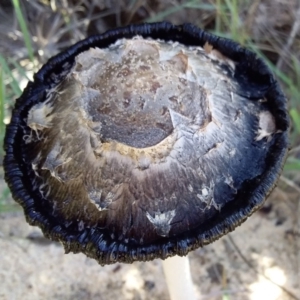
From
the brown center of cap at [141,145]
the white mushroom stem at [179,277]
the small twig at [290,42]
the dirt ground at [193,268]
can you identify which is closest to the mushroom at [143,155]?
the brown center of cap at [141,145]

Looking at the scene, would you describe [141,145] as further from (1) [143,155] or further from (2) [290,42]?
(2) [290,42]

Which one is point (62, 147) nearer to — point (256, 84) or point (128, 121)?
point (128, 121)

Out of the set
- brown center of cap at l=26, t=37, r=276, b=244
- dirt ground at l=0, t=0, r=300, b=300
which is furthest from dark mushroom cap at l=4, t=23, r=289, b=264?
dirt ground at l=0, t=0, r=300, b=300

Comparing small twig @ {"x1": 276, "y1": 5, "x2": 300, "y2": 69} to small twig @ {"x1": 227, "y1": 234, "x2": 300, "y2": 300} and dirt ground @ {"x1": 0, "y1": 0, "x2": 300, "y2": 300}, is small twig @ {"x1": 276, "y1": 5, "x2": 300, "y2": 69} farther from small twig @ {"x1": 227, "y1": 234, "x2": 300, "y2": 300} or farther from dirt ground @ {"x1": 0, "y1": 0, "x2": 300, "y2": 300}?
small twig @ {"x1": 227, "y1": 234, "x2": 300, "y2": 300}

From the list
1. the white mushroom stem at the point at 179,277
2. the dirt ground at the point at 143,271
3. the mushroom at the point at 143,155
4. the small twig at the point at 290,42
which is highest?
the mushroom at the point at 143,155

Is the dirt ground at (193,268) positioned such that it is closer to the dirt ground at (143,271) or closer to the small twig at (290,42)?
the dirt ground at (143,271)

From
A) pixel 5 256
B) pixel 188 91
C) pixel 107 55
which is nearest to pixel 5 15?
pixel 5 256
